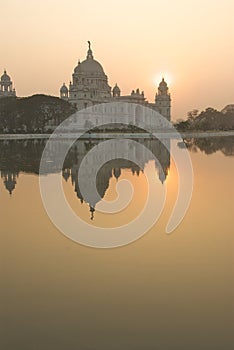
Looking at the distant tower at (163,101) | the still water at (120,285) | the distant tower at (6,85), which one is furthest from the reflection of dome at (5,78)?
the still water at (120,285)

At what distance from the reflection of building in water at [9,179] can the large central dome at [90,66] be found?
184ft

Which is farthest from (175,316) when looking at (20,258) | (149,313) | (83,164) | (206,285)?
(83,164)

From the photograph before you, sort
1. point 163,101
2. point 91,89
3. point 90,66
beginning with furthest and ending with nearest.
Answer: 1. point 163,101
2. point 90,66
3. point 91,89

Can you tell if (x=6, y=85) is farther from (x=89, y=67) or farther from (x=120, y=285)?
(x=120, y=285)

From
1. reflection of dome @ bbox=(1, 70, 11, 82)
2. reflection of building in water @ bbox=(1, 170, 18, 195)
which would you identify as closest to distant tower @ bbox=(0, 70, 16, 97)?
reflection of dome @ bbox=(1, 70, 11, 82)

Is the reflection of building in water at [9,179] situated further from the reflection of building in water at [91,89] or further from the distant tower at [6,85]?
the distant tower at [6,85]

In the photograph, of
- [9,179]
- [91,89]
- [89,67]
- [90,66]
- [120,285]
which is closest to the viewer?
[120,285]

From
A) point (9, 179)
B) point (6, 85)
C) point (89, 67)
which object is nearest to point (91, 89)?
point (89, 67)

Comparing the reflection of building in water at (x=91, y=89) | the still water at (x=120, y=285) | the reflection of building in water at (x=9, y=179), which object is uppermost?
the reflection of building in water at (x=91, y=89)

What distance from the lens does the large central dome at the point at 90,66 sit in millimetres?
73375

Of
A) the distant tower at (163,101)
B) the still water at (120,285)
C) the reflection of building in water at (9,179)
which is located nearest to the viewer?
the still water at (120,285)

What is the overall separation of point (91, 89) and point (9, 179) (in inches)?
2171

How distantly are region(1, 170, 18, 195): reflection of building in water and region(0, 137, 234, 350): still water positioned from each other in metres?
3.59

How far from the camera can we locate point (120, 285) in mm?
6625
